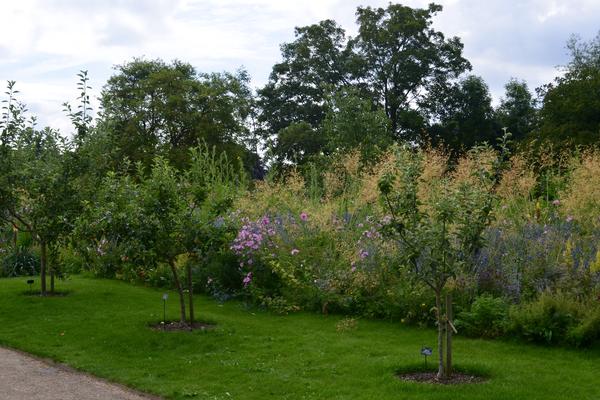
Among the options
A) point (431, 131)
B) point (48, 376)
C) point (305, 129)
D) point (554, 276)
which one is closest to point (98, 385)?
point (48, 376)

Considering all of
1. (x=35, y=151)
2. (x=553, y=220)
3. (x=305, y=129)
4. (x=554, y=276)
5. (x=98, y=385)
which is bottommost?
(x=98, y=385)

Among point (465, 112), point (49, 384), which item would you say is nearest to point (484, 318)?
point (49, 384)

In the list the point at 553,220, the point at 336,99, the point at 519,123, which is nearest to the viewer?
the point at 553,220

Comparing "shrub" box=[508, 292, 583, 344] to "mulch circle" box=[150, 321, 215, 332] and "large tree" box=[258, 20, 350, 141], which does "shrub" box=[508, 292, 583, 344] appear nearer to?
"mulch circle" box=[150, 321, 215, 332]

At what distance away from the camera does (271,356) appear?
7301 millimetres

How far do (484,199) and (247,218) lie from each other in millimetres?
5895

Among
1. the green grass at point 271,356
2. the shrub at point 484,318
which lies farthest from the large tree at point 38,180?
the shrub at point 484,318

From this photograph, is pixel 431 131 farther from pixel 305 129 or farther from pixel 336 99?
pixel 336 99

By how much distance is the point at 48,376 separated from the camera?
6.84m

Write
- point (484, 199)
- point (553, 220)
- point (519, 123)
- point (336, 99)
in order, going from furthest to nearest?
point (519, 123) < point (336, 99) < point (553, 220) < point (484, 199)

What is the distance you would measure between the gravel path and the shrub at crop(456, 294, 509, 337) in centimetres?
364

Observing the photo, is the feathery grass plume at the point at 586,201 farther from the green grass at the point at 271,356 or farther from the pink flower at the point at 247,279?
the pink flower at the point at 247,279

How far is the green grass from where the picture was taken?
602cm

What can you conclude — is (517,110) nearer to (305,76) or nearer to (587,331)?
(305,76)
